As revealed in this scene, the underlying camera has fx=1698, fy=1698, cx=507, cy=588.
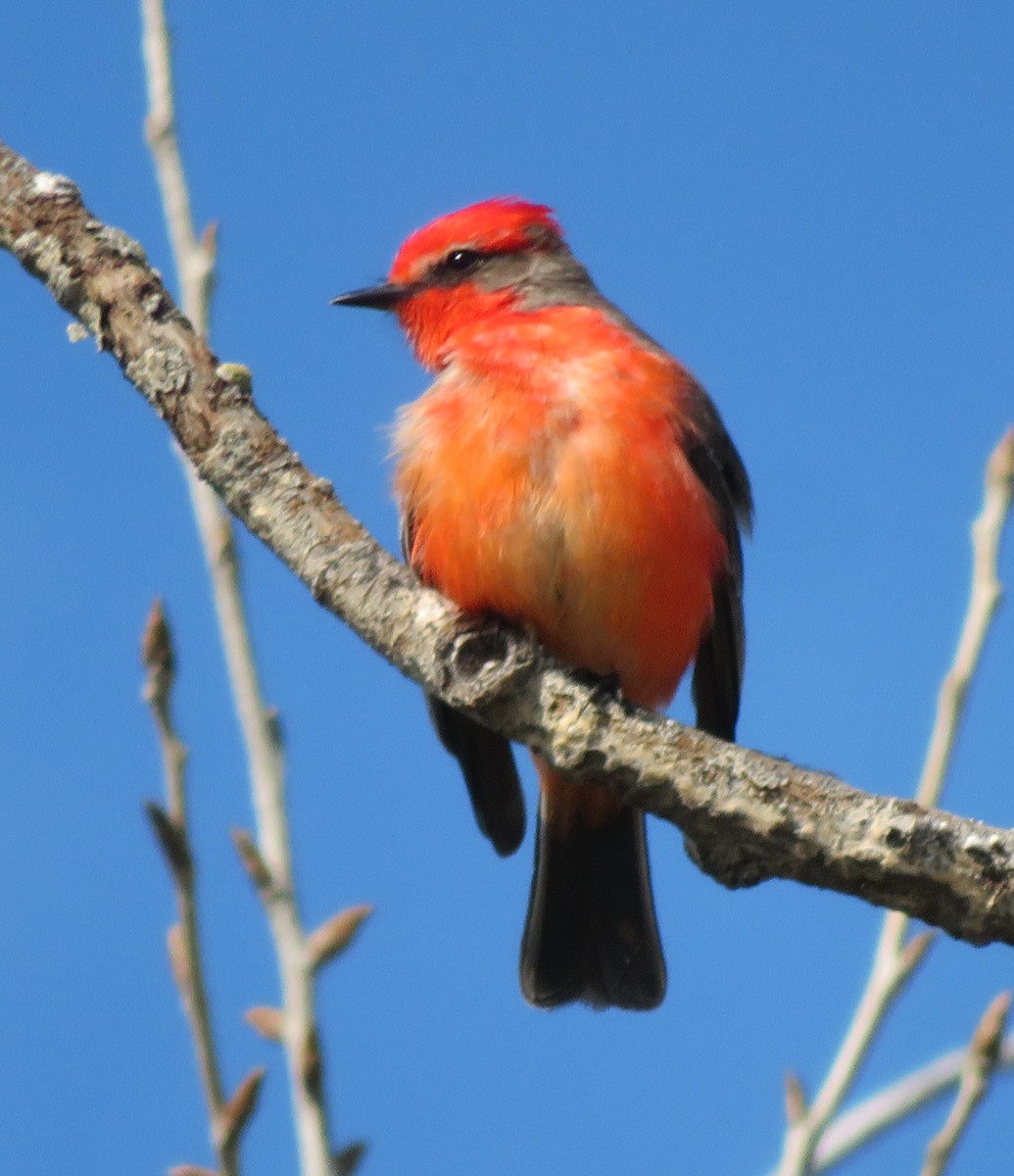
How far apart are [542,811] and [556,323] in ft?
5.64

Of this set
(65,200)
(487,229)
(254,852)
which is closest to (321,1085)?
(254,852)

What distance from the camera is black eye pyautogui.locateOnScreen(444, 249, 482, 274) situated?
638 centimetres

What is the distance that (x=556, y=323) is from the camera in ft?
18.7

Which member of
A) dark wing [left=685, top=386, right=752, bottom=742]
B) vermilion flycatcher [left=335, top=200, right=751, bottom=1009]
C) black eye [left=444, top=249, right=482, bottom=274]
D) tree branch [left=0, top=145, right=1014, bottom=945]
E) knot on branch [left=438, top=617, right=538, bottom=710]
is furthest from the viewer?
black eye [left=444, top=249, right=482, bottom=274]

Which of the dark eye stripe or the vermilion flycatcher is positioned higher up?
the dark eye stripe

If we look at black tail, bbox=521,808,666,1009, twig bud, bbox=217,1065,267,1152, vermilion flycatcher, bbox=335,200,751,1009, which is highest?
vermilion flycatcher, bbox=335,200,751,1009

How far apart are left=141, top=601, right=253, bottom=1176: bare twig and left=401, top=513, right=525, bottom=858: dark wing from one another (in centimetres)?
221

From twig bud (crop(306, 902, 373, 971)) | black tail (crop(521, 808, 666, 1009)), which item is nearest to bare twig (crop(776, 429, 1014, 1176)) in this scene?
twig bud (crop(306, 902, 373, 971))

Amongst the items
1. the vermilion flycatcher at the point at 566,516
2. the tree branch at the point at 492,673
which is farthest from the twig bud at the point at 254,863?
the vermilion flycatcher at the point at 566,516

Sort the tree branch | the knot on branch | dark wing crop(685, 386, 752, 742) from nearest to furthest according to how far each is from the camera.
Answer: the tree branch
the knot on branch
dark wing crop(685, 386, 752, 742)

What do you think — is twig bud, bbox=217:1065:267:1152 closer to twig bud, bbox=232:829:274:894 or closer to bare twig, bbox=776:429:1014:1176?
twig bud, bbox=232:829:274:894

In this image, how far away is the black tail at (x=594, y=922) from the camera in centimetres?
580

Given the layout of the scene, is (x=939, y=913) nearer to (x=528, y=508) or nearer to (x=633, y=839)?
(x=528, y=508)

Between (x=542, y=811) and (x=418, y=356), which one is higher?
(x=418, y=356)
